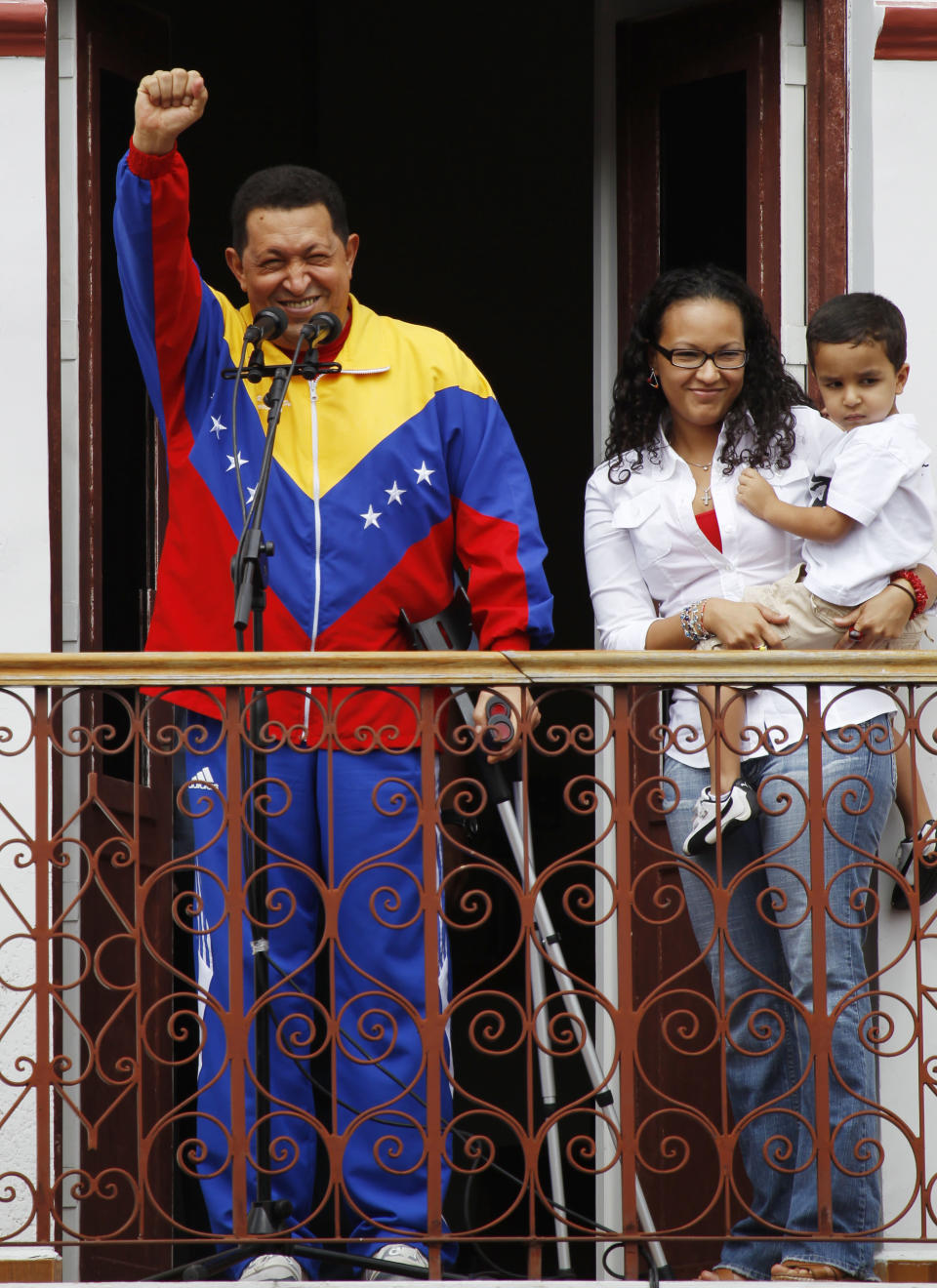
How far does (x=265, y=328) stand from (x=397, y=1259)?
2.08 m

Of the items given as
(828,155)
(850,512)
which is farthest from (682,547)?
(828,155)

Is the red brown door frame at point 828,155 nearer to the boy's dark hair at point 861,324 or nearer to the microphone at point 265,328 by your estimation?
the boy's dark hair at point 861,324

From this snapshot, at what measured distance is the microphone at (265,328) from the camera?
14.6ft

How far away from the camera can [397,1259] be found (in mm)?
4457

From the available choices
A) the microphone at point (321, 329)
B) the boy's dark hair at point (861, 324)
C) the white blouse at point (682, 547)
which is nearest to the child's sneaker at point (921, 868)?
the white blouse at point (682, 547)

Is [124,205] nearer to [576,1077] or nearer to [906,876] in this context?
[906,876]

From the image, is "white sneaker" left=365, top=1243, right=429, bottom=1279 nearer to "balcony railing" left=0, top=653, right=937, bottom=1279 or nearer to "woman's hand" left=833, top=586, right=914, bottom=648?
"balcony railing" left=0, top=653, right=937, bottom=1279

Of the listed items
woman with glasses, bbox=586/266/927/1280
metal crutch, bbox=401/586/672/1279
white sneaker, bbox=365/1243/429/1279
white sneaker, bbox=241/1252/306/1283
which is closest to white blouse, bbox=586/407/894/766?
woman with glasses, bbox=586/266/927/1280

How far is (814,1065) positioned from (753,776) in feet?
2.19

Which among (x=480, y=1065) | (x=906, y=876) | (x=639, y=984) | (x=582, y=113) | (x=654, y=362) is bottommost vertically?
(x=480, y=1065)

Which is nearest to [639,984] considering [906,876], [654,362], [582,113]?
[906,876]

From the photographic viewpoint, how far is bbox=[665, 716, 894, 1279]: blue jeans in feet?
14.4

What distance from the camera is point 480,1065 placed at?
9.01m

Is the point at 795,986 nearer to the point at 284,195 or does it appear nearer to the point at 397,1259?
the point at 397,1259
